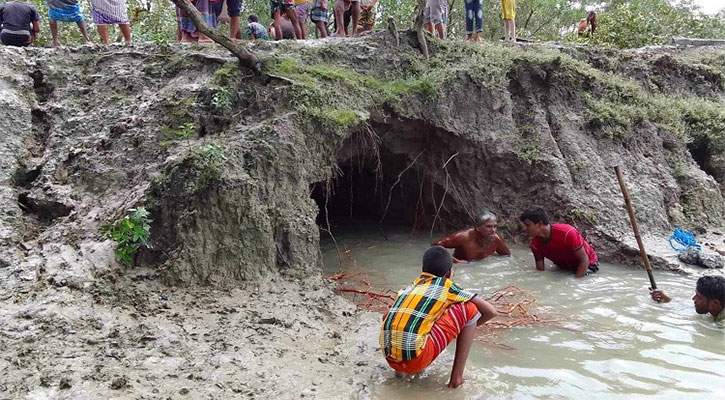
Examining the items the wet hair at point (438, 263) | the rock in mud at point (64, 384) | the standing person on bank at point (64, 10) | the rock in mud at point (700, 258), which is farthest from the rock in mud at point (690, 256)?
the standing person on bank at point (64, 10)

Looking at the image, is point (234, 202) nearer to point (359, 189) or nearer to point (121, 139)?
point (121, 139)

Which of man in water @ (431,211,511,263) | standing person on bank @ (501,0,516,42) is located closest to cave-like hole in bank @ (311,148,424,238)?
man in water @ (431,211,511,263)

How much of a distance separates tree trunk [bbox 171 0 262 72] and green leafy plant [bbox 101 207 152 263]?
1966 millimetres

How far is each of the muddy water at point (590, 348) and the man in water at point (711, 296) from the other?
125mm

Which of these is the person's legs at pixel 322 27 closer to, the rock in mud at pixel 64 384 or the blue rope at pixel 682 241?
the blue rope at pixel 682 241

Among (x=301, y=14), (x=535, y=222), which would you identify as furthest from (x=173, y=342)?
(x=301, y=14)

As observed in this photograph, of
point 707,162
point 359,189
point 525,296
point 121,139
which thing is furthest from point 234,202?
point 707,162

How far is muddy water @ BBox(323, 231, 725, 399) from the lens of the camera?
3842mm

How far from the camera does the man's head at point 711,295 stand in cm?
477

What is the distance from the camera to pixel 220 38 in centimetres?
578

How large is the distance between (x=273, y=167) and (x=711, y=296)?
427 centimetres

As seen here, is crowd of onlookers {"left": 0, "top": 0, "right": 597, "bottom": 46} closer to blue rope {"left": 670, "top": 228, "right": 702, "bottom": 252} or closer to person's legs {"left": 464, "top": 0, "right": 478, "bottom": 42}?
person's legs {"left": 464, "top": 0, "right": 478, "bottom": 42}

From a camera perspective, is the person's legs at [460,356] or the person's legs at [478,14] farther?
the person's legs at [478,14]

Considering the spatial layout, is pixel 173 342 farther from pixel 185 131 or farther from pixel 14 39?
pixel 14 39
